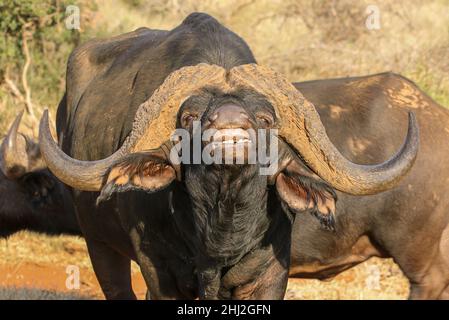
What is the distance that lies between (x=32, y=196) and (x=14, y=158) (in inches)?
19.2

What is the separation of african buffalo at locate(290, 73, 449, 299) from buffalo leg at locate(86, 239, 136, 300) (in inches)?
51.8

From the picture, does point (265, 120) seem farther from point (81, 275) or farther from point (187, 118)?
point (81, 275)

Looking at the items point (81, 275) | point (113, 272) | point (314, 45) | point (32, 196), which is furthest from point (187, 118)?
point (314, 45)

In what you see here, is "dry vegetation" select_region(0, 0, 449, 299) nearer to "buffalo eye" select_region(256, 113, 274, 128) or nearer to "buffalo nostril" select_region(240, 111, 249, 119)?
"buffalo eye" select_region(256, 113, 274, 128)

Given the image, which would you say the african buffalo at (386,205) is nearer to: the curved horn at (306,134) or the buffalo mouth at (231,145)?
the curved horn at (306,134)

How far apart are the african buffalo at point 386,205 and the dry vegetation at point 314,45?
8.52ft

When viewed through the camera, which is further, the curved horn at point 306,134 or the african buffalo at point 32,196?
the african buffalo at point 32,196

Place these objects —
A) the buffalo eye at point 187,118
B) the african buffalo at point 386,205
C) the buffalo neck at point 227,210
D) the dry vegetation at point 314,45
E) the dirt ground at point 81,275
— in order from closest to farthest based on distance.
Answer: the buffalo neck at point 227,210
the buffalo eye at point 187,118
the african buffalo at point 386,205
the dirt ground at point 81,275
the dry vegetation at point 314,45

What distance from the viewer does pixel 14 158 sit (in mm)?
9398

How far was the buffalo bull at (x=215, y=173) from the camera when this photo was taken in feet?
18.5

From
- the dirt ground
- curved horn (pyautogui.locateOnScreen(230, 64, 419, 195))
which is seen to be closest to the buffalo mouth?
curved horn (pyautogui.locateOnScreen(230, 64, 419, 195))

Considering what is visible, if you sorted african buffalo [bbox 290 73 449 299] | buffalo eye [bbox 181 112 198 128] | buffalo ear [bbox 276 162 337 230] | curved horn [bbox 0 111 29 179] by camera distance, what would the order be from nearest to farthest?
1. buffalo eye [bbox 181 112 198 128]
2. buffalo ear [bbox 276 162 337 230]
3. african buffalo [bbox 290 73 449 299]
4. curved horn [bbox 0 111 29 179]

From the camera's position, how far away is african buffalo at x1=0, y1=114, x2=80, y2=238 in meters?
9.55

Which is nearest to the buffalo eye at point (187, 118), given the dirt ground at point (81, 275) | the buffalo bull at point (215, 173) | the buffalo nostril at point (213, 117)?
the buffalo bull at point (215, 173)
